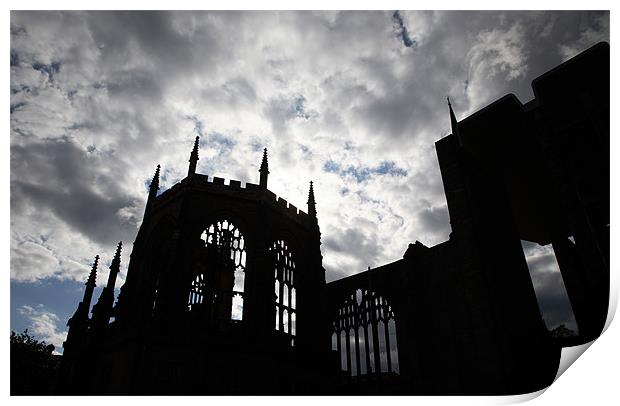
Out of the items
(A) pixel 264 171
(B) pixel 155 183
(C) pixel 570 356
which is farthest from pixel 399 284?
(B) pixel 155 183

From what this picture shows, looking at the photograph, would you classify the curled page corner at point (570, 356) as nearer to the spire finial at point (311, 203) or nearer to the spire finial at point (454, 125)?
the spire finial at point (454, 125)

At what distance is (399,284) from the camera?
18.9 metres

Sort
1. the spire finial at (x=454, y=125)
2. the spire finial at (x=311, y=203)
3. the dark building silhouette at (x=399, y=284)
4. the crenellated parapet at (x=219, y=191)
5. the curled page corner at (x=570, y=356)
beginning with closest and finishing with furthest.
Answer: the curled page corner at (x=570, y=356) < the dark building silhouette at (x=399, y=284) < the spire finial at (x=454, y=125) < the crenellated parapet at (x=219, y=191) < the spire finial at (x=311, y=203)

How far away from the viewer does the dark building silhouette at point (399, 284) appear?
10180mm

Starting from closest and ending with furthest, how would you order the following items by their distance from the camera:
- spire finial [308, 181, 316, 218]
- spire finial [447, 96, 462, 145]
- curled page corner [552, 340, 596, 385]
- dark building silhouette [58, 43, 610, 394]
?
curled page corner [552, 340, 596, 385] → dark building silhouette [58, 43, 610, 394] → spire finial [447, 96, 462, 145] → spire finial [308, 181, 316, 218]

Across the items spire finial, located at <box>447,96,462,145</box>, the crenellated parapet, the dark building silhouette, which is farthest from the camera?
the crenellated parapet

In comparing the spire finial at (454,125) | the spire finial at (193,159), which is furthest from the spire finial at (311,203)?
the spire finial at (454,125)

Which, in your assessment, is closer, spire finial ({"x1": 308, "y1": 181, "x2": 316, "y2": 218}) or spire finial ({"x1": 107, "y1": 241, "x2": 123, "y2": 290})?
A: spire finial ({"x1": 107, "y1": 241, "x2": 123, "y2": 290})

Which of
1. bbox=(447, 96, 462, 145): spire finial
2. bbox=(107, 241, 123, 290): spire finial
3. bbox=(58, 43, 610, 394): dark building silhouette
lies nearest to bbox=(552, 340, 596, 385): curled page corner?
bbox=(58, 43, 610, 394): dark building silhouette

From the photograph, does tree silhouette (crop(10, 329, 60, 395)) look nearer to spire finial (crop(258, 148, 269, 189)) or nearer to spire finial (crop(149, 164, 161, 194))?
spire finial (crop(149, 164, 161, 194))

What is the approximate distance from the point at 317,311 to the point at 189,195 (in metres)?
8.40

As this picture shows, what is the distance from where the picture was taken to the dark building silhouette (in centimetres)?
1018

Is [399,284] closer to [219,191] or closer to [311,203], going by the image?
[311,203]

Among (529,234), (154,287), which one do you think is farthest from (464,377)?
(154,287)
